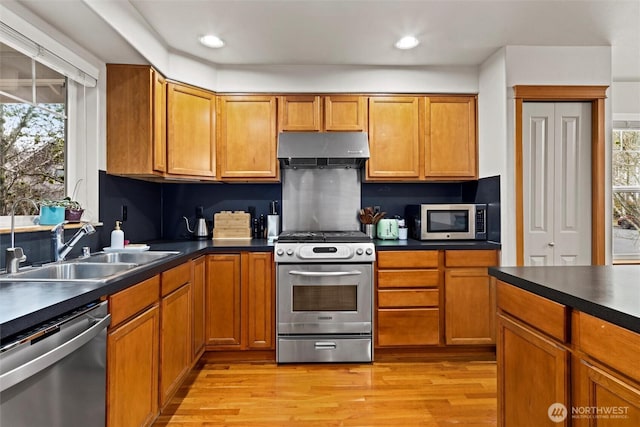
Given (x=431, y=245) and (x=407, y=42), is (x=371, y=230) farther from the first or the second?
(x=407, y=42)

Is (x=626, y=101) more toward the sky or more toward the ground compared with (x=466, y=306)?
more toward the sky

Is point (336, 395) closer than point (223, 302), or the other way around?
point (336, 395)

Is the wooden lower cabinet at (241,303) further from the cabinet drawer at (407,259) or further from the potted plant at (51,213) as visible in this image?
the potted plant at (51,213)

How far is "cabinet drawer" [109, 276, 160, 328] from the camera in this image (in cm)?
150

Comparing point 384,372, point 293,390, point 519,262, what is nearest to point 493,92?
point 519,262

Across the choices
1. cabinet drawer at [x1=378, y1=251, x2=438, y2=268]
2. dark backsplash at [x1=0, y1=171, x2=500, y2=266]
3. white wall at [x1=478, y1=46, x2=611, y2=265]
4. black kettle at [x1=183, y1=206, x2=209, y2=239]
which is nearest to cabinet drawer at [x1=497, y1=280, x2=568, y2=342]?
cabinet drawer at [x1=378, y1=251, x2=438, y2=268]

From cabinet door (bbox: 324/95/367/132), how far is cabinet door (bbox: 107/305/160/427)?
207cm

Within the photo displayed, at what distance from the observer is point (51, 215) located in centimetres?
201

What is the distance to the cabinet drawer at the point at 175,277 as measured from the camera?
2045mm

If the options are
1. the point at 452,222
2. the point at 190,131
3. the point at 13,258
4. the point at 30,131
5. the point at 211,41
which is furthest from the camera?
the point at 452,222

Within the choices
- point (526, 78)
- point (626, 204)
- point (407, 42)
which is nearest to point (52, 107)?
point (407, 42)

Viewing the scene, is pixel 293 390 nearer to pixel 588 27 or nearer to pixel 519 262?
pixel 519 262

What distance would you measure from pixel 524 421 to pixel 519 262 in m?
1.67

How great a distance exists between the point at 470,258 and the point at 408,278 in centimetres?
51
